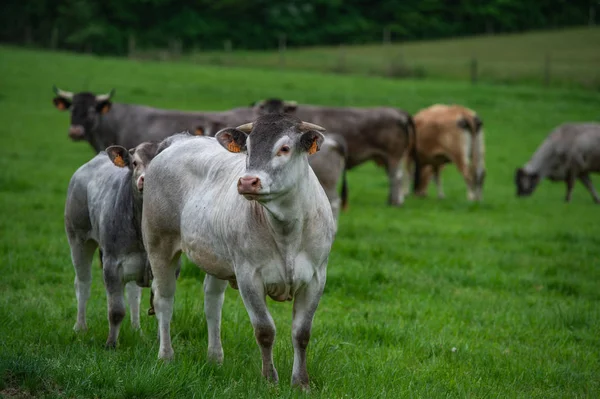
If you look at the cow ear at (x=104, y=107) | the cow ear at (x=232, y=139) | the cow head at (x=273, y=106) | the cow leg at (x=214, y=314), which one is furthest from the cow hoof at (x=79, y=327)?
the cow head at (x=273, y=106)

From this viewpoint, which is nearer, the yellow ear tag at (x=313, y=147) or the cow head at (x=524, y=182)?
the yellow ear tag at (x=313, y=147)

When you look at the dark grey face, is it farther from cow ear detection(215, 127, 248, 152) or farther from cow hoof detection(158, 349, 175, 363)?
cow ear detection(215, 127, 248, 152)

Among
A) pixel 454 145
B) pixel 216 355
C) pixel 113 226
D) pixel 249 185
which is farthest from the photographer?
pixel 454 145

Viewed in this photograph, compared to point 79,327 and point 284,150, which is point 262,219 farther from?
point 79,327

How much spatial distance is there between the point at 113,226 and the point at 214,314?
1.07 metres

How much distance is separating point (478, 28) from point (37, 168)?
5738 cm

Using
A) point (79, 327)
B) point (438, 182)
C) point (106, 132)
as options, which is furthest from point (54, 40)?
point (79, 327)

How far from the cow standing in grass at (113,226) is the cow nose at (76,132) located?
280 inches

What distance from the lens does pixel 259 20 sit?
6638 cm

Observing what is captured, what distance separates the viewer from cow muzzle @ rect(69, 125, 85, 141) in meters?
14.0

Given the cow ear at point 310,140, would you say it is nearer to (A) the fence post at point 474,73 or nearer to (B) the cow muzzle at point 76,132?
(B) the cow muzzle at point 76,132

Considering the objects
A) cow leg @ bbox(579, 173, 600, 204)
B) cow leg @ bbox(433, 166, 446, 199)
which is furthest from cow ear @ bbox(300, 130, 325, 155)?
cow leg @ bbox(579, 173, 600, 204)

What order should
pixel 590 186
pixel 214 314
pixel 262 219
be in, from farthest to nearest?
1. pixel 590 186
2. pixel 214 314
3. pixel 262 219

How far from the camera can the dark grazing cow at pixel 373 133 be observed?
55.7 feet
